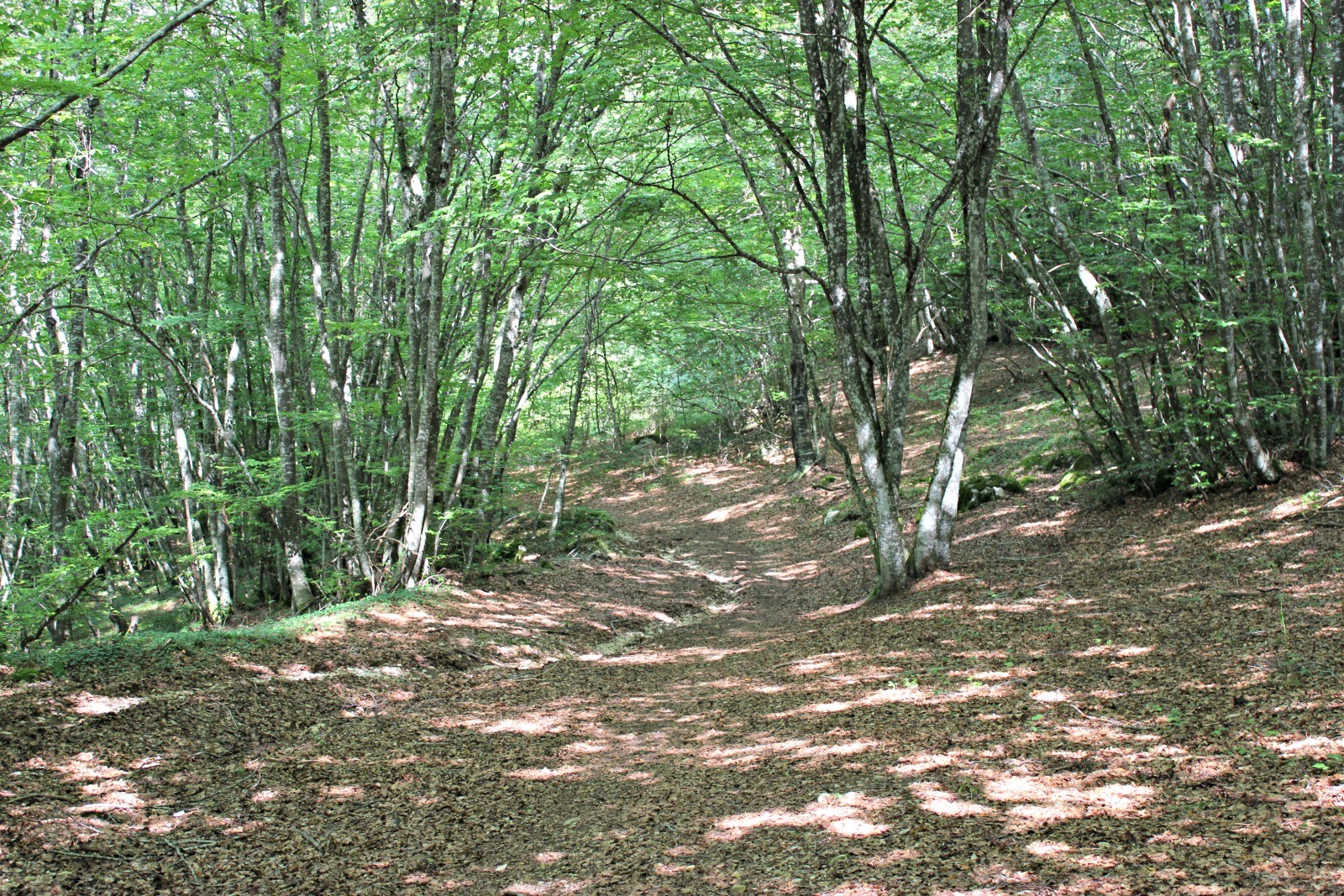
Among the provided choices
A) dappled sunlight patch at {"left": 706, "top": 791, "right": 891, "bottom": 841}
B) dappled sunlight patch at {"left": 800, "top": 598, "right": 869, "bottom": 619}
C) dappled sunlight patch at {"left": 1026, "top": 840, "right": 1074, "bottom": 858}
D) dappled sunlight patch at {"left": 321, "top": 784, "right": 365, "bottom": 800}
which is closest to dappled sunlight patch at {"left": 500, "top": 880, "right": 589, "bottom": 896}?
dappled sunlight patch at {"left": 706, "top": 791, "right": 891, "bottom": 841}

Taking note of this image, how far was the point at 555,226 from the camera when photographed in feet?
28.1

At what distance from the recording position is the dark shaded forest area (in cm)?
345

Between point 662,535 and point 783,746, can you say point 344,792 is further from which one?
point 662,535

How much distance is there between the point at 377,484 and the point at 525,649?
4.79m

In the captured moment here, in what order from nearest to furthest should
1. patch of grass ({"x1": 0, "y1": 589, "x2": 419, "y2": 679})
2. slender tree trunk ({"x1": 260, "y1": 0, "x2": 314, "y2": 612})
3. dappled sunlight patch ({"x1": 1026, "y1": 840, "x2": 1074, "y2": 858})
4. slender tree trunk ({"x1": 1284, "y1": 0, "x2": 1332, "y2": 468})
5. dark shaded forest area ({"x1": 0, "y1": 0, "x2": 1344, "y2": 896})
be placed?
1. dappled sunlight patch ({"x1": 1026, "y1": 840, "x2": 1074, "y2": 858})
2. dark shaded forest area ({"x1": 0, "y1": 0, "x2": 1344, "y2": 896})
3. patch of grass ({"x1": 0, "y1": 589, "x2": 419, "y2": 679})
4. slender tree trunk ({"x1": 1284, "y1": 0, "x2": 1332, "y2": 468})
5. slender tree trunk ({"x1": 260, "y1": 0, "x2": 314, "y2": 612})

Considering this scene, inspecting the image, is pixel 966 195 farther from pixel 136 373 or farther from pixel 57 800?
pixel 136 373

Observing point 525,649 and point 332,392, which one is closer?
point 525,649

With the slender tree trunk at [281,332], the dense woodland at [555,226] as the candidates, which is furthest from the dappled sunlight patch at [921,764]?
the slender tree trunk at [281,332]

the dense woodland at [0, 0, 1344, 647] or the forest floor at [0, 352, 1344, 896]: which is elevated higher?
the dense woodland at [0, 0, 1344, 647]

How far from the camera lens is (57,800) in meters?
3.66

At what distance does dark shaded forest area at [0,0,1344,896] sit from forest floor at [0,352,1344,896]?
0.10ft

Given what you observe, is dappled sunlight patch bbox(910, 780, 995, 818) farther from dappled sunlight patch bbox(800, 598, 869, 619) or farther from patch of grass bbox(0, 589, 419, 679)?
patch of grass bbox(0, 589, 419, 679)

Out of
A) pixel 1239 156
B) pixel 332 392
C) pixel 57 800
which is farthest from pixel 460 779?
pixel 1239 156

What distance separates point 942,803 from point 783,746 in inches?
50.4
